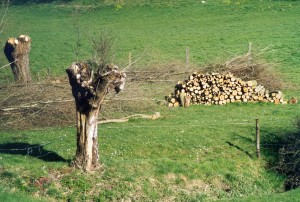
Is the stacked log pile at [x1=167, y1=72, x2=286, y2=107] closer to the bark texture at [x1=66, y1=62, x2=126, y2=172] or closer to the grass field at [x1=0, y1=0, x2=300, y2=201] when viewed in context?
the grass field at [x1=0, y1=0, x2=300, y2=201]

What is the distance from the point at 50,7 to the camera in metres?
57.1

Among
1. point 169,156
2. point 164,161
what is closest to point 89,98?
point 164,161

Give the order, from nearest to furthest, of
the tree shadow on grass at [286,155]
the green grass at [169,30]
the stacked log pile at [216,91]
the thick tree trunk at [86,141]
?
1. the thick tree trunk at [86,141]
2. the tree shadow on grass at [286,155]
3. the stacked log pile at [216,91]
4. the green grass at [169,30]

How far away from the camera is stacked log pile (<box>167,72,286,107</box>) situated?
28.2 meters

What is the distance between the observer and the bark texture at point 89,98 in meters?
18.0

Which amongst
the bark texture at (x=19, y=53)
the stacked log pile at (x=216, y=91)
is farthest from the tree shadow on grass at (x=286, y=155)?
the bark texture at (x=19, y=53)

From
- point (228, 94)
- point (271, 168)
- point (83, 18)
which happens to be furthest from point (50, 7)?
point (271, 168)

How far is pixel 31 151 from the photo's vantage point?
66.8 ft

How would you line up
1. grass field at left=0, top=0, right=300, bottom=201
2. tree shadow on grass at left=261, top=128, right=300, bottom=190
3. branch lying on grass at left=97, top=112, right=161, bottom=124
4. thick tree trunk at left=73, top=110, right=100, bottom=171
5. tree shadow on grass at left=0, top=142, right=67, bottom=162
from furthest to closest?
branch lying on grass at left=97, top=112, right=161, bottom=124 → tree shadow on grass at left=261, top=128, right=300, bottom=190 → tree shadow on grass at left=0, top=142, right=67, bottom=162 → thick tree trunk at left=73, top=110, right=100, bottom=171 → grass field at left=0, top=0, right=300, bottom=201

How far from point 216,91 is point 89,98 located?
1116 cm

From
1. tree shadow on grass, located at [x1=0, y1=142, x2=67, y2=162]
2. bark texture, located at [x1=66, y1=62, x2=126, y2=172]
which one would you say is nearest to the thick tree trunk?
bark texture, located at [x1=66, y1=62, x2=126, y2=172]

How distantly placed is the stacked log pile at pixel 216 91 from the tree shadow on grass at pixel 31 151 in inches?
346

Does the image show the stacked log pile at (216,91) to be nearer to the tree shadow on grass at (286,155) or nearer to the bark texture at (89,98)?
the tree shadow on grass at (286,155)

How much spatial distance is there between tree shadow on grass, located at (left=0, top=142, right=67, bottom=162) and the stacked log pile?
28.8ft
